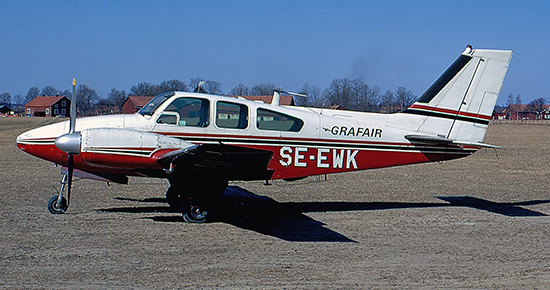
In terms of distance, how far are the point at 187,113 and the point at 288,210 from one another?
313cm

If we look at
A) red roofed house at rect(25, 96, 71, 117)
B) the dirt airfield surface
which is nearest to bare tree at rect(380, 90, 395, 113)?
the dirt airfield surface

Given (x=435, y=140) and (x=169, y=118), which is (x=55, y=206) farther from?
(x=435, y=140)

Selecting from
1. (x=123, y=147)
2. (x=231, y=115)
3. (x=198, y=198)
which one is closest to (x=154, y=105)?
(x=123, y=147)

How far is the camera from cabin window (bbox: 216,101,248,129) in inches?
370

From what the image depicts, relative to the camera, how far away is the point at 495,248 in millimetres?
7766

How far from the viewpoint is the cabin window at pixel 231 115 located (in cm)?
940

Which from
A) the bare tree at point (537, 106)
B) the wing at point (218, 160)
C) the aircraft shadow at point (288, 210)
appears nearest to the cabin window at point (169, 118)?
the wing at point (218, 160)

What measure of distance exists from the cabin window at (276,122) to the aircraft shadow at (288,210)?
1.80 meters

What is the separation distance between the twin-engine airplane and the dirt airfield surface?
934 millimetres

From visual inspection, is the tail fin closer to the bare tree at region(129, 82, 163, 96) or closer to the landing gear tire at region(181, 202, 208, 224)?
the landing gear tire at region(181, 202, 208, 224)

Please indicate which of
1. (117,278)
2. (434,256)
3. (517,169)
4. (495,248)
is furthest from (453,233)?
(517,169)

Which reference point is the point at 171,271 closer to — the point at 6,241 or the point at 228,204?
the point at 6,241

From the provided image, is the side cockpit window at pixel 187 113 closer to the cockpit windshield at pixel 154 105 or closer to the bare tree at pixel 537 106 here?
the cockpit windshield at pixel 154 105

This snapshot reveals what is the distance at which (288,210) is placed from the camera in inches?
424
